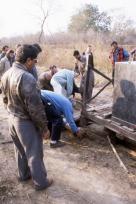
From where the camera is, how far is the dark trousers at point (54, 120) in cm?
482

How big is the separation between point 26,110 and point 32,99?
0.73ft

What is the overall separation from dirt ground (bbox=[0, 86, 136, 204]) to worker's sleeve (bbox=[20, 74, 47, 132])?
0.95m

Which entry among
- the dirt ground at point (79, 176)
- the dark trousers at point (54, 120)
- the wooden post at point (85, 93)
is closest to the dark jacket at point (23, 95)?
the dirt ground at point (79, 176)

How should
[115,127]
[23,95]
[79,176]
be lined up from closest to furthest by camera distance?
[23,95]
[79,176]
[115,127]

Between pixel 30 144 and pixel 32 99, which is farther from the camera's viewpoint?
pixel 30 144

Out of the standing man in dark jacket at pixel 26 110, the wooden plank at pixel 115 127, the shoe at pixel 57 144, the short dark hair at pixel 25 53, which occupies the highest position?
the short dark hair at pixel 25 53

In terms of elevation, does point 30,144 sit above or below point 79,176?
above

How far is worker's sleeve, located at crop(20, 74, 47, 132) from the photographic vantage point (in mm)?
3234

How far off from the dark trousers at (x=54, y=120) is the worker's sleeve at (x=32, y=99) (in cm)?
135

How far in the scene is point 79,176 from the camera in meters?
4.18

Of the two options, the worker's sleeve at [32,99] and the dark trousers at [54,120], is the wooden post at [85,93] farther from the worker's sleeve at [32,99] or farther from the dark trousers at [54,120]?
the worker's sleeve at [32,99]

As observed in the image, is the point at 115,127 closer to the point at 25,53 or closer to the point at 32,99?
the point at 32,99

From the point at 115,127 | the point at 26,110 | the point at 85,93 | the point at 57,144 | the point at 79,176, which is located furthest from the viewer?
the point at 85,93

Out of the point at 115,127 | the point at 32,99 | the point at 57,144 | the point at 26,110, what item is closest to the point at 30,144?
the point at 26,110
